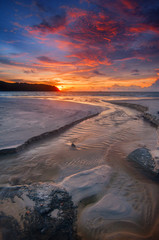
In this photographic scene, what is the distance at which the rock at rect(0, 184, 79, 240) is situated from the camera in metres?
1.63

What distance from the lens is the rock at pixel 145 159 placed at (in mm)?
3029

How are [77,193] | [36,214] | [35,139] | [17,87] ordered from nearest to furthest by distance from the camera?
[36,214]
[77,193]
[35,139]
[17,87]

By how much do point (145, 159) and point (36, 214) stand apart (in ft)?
9.48

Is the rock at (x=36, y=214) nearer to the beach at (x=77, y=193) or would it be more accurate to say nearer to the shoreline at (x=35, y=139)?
the beach at (x=77, y=193)

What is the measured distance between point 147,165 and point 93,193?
170 centimetres

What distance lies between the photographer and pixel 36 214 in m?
1.83

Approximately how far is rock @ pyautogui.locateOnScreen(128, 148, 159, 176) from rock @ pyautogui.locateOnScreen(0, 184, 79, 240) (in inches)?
83.4

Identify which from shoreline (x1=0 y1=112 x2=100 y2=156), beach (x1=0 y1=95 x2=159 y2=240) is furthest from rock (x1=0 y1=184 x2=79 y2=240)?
shoreline (x1=0 y1=112 x2=100 y2=156)

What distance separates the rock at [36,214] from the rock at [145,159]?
6.95ft

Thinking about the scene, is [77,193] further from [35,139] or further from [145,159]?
[35,139]

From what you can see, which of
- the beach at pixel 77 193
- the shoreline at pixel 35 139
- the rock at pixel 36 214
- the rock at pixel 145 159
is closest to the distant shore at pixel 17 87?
the shoreline at pixel 35 139

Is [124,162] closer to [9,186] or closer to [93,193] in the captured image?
[93,193]

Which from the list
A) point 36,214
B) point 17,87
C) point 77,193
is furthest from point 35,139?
point 17,87

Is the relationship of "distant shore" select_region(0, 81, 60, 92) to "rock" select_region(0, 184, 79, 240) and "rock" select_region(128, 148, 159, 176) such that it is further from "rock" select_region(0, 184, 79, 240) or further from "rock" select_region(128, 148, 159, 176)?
"rock" select_region(128, 148, 159, 176)
